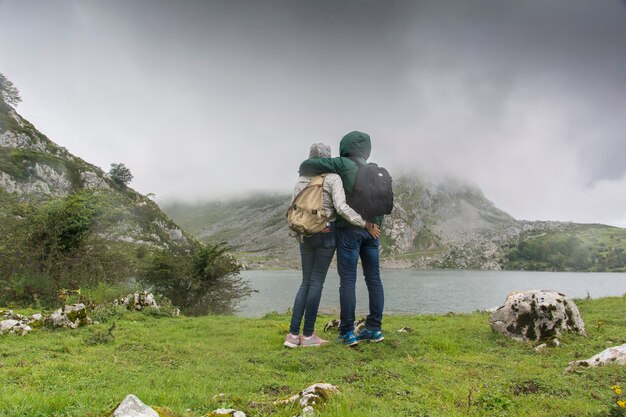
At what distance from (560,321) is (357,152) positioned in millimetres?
5560

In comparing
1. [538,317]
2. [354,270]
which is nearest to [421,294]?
[538,317]

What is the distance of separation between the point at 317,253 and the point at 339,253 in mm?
418

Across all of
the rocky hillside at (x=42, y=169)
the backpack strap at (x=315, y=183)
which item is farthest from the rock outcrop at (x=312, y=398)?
the rocky hillside at (x=42, y=169)

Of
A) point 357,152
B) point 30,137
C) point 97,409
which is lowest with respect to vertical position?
point 97,409

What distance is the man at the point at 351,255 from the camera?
22.2ft

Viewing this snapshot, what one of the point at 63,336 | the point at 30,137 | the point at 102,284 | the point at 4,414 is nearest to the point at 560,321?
the point at 4,414

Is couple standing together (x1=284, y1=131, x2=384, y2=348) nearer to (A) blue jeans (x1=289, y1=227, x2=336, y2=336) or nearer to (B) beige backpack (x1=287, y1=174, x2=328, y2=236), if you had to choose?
(A) blue jeans (x1=289, y1=227, x2=336, y2=336)

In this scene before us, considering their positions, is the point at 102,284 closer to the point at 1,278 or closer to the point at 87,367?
the point at 1,278

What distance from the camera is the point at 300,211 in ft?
21.9

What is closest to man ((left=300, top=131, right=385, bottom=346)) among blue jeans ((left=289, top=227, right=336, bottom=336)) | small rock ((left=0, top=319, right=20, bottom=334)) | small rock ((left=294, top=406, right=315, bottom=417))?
blue jeans ((left=289, top=227, right=336, bottom=336))

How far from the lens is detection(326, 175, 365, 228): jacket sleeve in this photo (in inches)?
251

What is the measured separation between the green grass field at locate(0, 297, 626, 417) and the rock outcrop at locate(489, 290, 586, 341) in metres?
0.30

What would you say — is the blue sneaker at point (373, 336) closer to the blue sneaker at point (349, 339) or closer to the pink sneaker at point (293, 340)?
the blue sneaker at point (349, 339)

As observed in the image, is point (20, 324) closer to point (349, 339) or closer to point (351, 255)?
point (349, 339)
